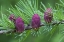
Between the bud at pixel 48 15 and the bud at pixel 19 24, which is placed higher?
the bud at pixel 48 15

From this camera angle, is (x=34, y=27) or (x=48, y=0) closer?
(x=34, y=27)

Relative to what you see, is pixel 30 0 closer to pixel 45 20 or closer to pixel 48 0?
pixel 45 20

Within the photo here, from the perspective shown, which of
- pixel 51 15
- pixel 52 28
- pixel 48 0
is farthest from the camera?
pixel 48 0

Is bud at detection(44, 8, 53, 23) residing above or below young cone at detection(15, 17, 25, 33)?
above

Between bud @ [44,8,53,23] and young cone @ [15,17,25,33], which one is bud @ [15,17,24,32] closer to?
young cone @ [15,17,25,33]

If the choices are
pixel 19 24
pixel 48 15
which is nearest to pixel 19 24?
pixel 19 24

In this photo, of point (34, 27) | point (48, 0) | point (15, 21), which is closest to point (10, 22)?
point (15, 21)

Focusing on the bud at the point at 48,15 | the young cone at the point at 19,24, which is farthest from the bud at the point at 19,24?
the bud at the point at 48,15

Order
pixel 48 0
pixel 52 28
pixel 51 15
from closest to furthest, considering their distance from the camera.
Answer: pixel 51 15 → pixel 52 28 → pixel 48 0

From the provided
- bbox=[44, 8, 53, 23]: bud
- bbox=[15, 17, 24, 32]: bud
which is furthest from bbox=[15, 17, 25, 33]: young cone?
bbox=[44, 8, 53, 23]: bud

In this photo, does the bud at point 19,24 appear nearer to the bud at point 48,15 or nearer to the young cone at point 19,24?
the young cone at point 19,24

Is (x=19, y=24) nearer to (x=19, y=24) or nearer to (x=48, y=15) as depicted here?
(x=19, y=24)
